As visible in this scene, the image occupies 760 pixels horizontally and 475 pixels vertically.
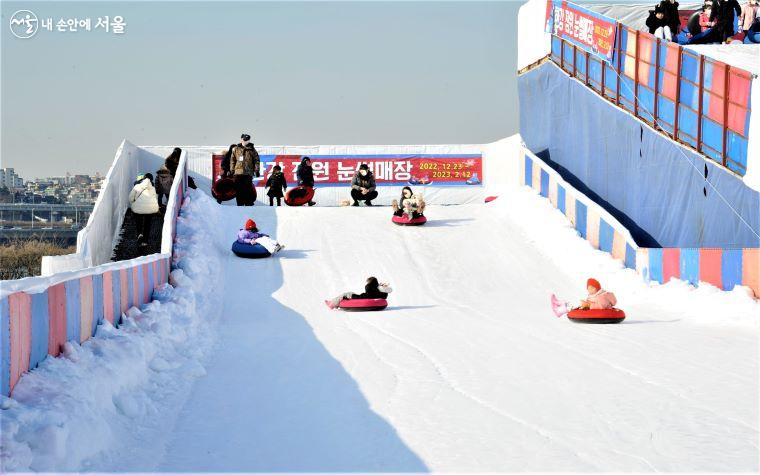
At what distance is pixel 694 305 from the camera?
12.5 m

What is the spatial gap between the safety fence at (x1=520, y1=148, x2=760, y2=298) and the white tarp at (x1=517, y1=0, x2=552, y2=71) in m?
2.86

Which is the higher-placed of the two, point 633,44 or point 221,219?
point 633,44

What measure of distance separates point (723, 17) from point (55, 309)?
1784cm

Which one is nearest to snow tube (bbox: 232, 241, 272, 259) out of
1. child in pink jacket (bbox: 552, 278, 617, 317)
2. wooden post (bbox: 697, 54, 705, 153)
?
child in pink jacket (bbox: 552, 278, 617, 317)

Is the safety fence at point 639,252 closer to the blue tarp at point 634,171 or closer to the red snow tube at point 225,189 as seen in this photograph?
the blue tarp at point 634,171

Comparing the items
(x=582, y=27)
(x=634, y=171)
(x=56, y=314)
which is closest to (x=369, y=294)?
(x=56, y=314)

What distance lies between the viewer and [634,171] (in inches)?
724

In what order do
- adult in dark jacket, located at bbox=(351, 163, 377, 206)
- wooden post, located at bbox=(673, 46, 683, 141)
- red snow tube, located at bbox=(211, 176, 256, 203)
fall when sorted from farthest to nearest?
1. red snow tube, located at bbox=(211, 176, 256, 203)
2. adult in dark jacket, located at bbox=(351, 163, 377, 206)
3. wooden post, located at bbox=(673, 46, 683, 141)

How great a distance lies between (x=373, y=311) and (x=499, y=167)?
50.7 feet

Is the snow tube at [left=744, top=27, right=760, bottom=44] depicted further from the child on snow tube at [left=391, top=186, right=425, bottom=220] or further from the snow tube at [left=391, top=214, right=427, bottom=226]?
the snow tube at [left=391, top=214, right=427, bottom=226]

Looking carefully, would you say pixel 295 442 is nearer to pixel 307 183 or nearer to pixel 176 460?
pixel 176 460

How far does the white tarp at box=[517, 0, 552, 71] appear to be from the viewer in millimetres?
23430

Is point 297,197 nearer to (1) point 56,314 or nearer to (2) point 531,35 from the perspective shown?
(2) point 531,35

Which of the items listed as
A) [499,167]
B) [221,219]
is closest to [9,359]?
[221,219]
